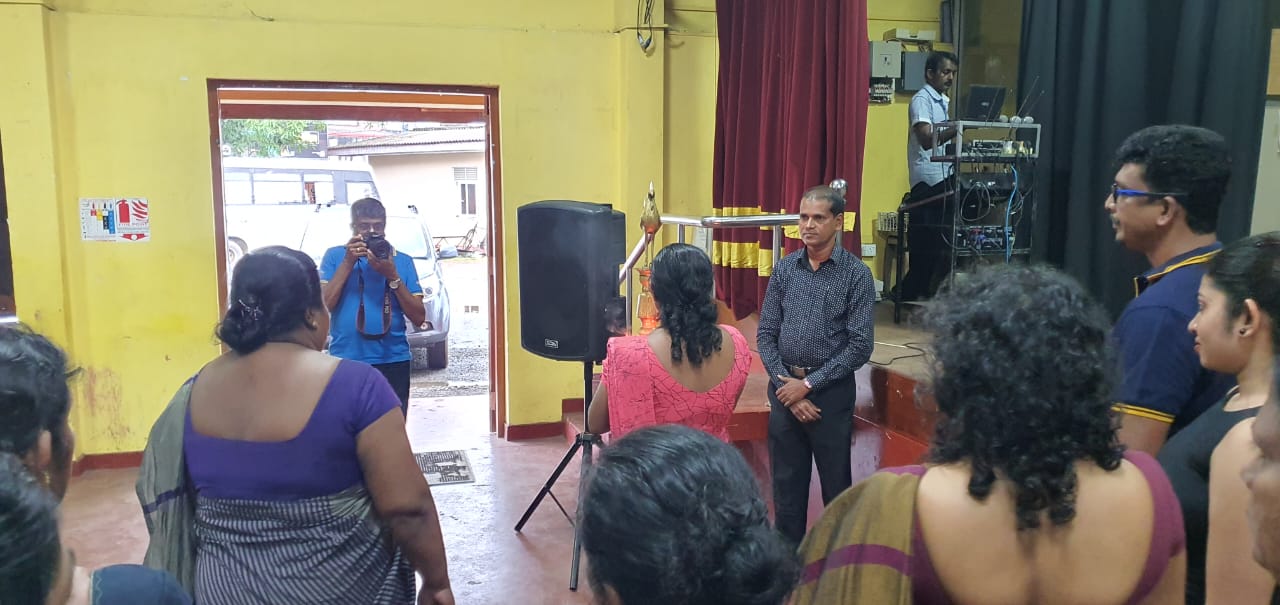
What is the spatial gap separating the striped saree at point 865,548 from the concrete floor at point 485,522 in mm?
1826

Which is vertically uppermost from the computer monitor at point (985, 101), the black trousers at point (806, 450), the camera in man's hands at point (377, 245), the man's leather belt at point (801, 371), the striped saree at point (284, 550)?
the computer monitor at point (985, 101)

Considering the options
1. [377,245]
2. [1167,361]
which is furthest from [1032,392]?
[377,245]

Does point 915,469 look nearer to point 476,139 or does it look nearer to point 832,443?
point 832,443

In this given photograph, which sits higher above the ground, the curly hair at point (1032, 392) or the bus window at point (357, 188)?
the bus window at point (357, 188)

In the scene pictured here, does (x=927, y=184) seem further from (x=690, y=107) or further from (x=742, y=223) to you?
(x=742, y=223)

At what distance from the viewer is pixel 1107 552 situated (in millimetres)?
1033

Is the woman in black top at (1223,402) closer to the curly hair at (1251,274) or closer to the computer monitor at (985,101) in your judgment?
the curly hair at (1251,274)

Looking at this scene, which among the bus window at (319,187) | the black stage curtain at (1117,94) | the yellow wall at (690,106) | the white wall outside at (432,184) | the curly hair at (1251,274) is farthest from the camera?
the white wall outside at (432,184)

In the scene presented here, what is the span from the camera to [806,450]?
287 centimetres

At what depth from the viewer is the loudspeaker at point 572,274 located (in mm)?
3158

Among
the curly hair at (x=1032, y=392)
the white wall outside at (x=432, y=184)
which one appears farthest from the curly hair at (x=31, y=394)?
the white wall outside at (x=432, y=184)

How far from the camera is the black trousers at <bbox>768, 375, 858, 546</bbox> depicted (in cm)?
278

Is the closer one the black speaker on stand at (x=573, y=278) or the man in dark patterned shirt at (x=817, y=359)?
the man in dark patterned shirt at (x=817, y=359)

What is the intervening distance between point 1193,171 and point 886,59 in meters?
3.85
